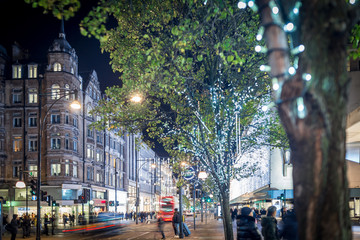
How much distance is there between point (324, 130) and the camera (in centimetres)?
386

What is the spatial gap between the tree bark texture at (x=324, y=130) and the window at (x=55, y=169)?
47539 mm

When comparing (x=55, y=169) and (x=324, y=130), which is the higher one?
(x=324, y=130)

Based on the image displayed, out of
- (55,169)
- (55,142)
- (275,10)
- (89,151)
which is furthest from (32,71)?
(275,10)

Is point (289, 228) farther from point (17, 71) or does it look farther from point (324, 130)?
point (17, 71)

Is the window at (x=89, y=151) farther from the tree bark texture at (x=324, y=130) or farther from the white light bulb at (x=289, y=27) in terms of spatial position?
the tree bark texture at (x=324, y=130)

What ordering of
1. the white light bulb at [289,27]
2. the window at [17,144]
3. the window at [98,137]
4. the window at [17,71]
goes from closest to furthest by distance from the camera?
the white light bulb at [289,27], the window at [17,144], the window at [17,71], the window at [98,137]

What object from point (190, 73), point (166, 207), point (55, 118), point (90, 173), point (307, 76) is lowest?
point (166, 207)

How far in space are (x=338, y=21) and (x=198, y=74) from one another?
12.7 meters

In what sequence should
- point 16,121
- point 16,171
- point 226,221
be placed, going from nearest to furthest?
point 226,221 < point 16,171 < point 16,121

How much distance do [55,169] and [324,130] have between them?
48011mm

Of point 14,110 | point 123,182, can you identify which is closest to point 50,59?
point 14,110

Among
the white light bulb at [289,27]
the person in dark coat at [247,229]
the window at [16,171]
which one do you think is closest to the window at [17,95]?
the window at [16,171]

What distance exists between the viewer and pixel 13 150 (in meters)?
49.6

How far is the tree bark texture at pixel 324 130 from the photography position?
380cm
